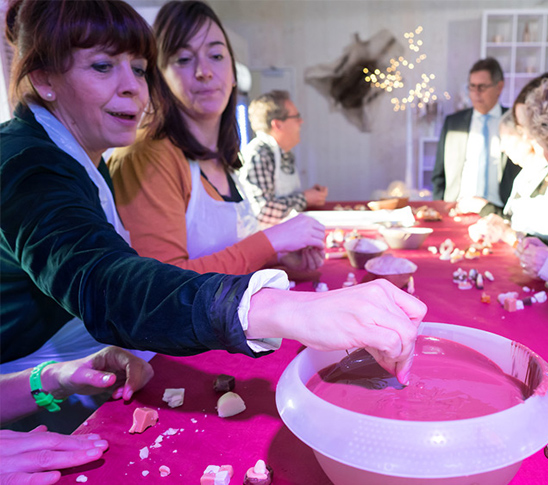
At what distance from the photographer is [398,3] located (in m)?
5.61

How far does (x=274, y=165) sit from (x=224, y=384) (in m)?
2.51

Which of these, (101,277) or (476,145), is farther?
(476,145)

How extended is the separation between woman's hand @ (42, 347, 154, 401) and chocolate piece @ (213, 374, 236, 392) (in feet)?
0.51

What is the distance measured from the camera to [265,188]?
115 inches

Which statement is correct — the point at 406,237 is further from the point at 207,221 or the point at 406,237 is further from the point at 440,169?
the point at 440,169

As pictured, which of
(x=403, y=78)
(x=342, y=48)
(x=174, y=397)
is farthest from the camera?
(x=342, y=48)

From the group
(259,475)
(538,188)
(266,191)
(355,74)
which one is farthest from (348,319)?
(355,74)

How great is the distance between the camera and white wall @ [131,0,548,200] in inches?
220

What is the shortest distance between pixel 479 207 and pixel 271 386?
214cm

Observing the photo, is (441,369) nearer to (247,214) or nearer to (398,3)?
(247,214)

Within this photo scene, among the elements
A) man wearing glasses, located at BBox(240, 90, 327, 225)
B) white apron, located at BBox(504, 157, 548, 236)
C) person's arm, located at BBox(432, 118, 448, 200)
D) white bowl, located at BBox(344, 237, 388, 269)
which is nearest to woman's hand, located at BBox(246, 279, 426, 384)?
white bowl, located at BBox(344, 237, 388, 269)

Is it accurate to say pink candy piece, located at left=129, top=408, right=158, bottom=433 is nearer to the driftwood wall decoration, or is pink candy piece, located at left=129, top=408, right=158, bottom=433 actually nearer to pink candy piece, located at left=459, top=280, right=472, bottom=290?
pink candy piece, located at left=459, top=280, right=472, bottom=290

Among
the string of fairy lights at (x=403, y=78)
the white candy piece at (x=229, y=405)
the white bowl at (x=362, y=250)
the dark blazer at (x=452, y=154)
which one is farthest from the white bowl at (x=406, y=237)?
the string of fairy lights at (x=403, y=78)

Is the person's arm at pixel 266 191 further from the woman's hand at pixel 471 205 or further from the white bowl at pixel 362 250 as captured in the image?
the white bowl at pixel 362 250
